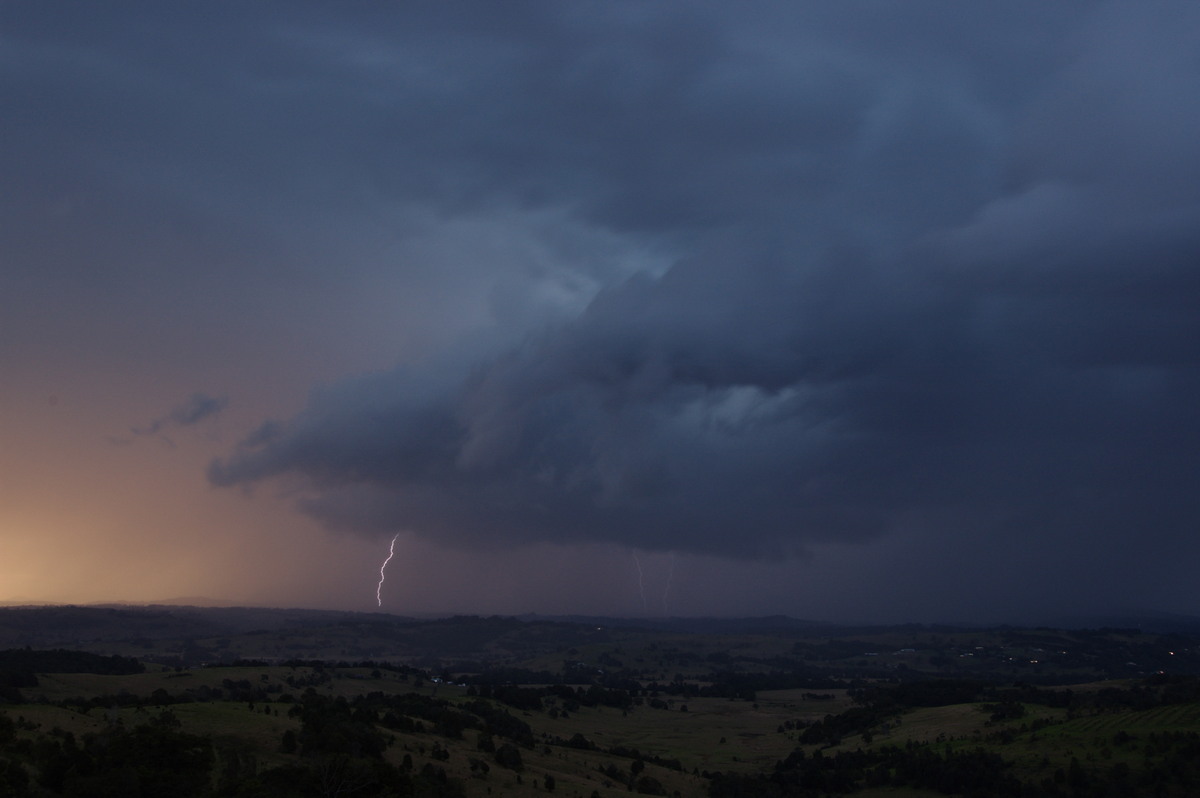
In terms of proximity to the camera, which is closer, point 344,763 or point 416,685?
point 344,763

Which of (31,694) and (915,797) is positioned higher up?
(31,694)

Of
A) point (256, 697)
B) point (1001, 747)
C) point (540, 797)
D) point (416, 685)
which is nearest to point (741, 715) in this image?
point (416, 685)

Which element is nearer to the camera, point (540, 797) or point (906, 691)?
point (540, 797)

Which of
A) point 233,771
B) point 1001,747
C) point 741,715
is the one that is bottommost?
point 741,715

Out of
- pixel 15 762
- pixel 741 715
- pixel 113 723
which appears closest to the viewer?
pixel 15 762

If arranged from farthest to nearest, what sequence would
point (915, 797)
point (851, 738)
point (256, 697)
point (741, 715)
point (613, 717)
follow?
point (741, 715) → point (613, 717) → point (851, 738) → point (256, 697) → point (915, 797)

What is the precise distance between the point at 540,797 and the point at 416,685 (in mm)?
92756

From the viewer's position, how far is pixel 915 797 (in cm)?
8069

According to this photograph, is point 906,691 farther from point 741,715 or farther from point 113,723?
point 113,723

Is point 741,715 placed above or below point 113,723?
below

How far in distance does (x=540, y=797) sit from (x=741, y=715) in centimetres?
10092

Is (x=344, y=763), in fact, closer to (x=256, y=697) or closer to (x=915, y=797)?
(x=256, y=697)

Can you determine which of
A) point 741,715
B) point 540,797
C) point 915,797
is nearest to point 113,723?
point 540,797

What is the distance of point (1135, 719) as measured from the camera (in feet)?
300
